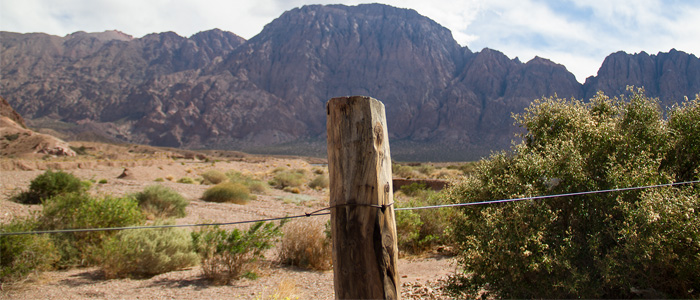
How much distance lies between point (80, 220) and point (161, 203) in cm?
687

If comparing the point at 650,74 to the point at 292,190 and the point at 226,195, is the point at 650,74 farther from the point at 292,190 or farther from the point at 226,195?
the point at 226,195

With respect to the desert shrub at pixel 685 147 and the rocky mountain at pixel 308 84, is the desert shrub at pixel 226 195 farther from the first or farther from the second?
the rocky mountain at pixel 308 84

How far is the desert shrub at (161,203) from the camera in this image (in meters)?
14.6

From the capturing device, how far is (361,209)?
2832 mm

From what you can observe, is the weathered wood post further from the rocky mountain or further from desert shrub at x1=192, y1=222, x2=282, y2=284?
the rocky mountain

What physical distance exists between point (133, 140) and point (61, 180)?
385ft

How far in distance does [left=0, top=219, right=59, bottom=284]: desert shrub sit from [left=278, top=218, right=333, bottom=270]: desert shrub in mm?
4182

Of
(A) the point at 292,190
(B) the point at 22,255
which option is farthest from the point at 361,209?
(A) the point at 292,190

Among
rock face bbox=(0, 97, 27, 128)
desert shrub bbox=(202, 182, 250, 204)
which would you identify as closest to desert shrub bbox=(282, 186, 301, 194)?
desert shrub bbox=(202, 182, 250, 204)

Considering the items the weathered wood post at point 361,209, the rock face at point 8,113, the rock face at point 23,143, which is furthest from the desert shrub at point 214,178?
the rock face at point 8,113

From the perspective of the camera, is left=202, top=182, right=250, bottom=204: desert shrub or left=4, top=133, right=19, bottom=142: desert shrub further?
left=4, top=133, right=19, bottom=142: desert shrub

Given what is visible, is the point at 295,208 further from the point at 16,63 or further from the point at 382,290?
the point at 16,63

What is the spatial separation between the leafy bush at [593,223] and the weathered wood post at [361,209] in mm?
2584

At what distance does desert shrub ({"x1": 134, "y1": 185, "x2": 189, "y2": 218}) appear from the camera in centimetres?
1465
